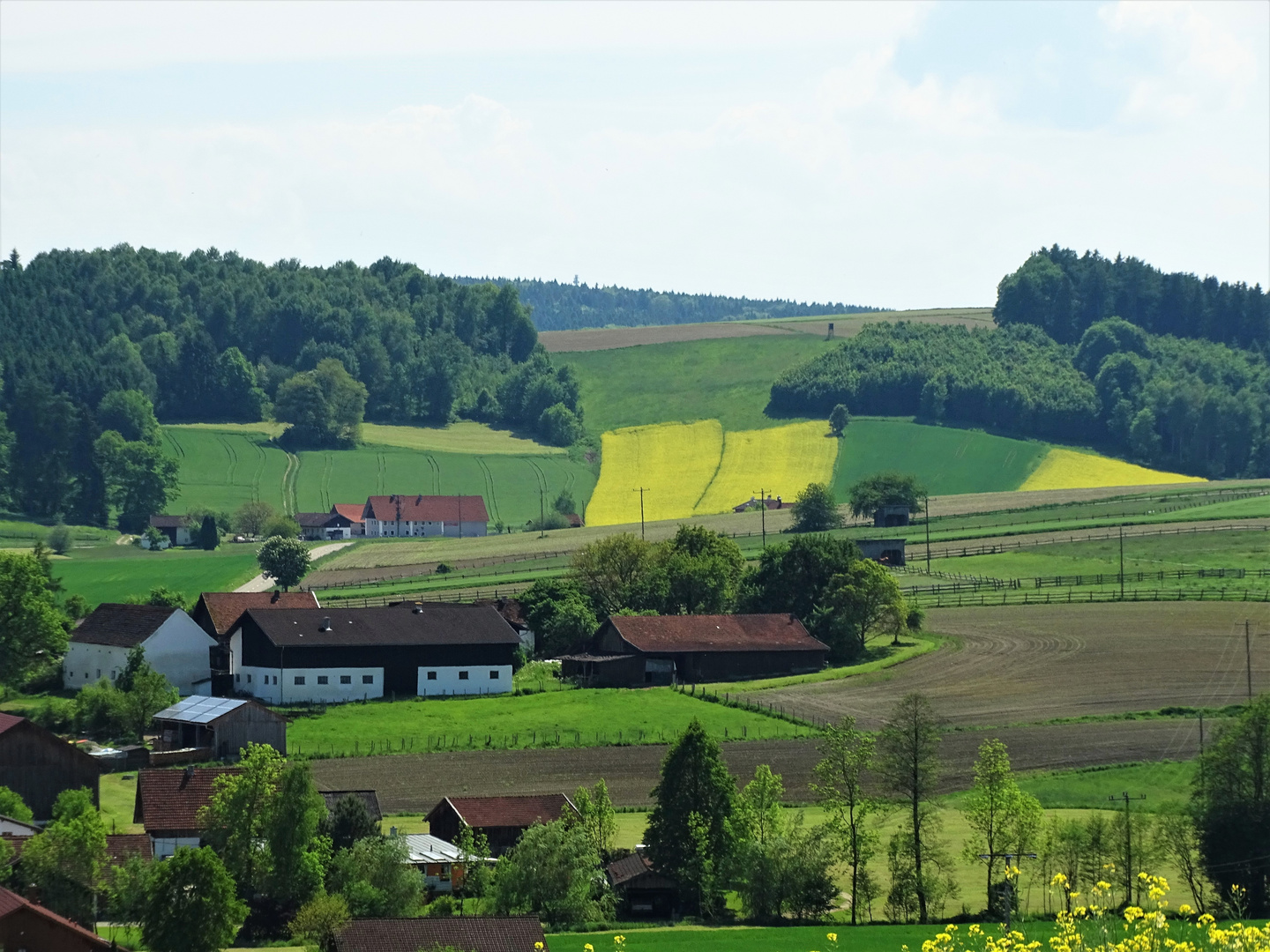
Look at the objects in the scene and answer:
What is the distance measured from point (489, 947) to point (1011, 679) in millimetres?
42036

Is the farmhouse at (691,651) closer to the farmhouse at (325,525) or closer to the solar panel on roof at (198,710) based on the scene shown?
the solar panel on roof at (198,710)

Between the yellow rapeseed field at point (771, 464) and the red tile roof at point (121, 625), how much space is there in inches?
2974

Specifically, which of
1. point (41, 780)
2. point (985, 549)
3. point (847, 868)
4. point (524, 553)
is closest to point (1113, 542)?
point (985, 549)

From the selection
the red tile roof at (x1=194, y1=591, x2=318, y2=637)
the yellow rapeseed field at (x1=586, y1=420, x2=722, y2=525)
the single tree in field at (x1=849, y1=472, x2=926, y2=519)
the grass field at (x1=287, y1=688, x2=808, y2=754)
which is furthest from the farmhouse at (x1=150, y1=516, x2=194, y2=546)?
the grass field at (x1=287, y1=688, x2=808, y2=754)

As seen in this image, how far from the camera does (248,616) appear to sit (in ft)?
246

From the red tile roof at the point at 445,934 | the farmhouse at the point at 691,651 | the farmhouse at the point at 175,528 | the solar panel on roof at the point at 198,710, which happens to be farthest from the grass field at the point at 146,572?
the red tile roof at the point at 445,934

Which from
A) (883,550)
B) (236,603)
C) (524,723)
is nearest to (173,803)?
(524,723)

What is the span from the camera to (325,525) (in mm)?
142000

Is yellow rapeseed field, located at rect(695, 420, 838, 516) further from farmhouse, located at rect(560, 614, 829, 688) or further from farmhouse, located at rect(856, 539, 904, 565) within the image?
farmhouse, located at rect(560, 614, 829, 688)

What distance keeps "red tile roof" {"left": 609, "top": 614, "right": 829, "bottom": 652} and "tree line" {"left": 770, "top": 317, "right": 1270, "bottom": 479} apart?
300ft

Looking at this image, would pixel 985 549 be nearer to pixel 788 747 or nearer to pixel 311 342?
pixel 788 747

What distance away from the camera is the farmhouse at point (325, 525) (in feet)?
460

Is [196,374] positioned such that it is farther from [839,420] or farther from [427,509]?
[839,420]

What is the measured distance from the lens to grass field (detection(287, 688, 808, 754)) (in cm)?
6488
